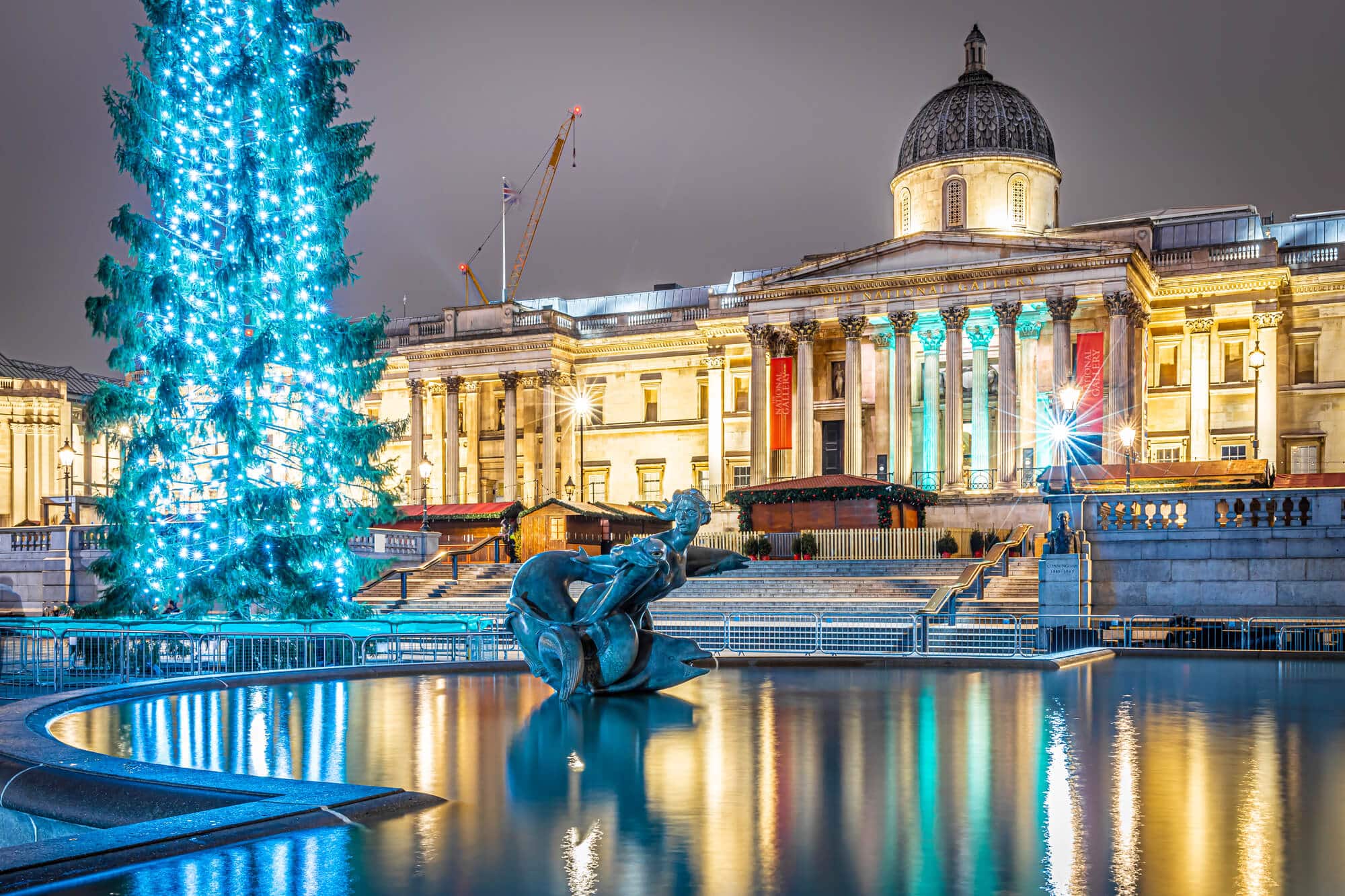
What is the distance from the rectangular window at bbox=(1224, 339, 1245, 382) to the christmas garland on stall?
55.4ft

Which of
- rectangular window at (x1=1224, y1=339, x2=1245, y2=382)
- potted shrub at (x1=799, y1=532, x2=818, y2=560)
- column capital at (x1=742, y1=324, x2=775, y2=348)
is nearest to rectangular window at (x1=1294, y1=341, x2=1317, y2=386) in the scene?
rectangular window at (x1=1224, y1=339, x2=1245, y2=382)

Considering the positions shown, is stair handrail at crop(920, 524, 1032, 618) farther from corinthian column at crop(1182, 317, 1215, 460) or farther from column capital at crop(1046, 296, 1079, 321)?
corinthian column at crop(1182, 317, 1215, 460)

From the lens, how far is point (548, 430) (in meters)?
65.9

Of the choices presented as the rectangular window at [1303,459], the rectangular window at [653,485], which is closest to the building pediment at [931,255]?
the rectangular window at [1303,459]

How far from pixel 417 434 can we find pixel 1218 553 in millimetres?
48970

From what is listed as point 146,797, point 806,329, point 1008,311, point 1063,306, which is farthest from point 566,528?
point 146,797

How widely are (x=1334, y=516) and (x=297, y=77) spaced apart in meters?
20.2

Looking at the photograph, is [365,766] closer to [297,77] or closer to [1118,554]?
[297,77]

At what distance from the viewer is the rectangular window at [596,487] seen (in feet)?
226

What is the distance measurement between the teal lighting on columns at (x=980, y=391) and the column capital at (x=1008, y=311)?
114 cm

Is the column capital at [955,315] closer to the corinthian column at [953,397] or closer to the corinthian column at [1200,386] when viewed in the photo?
the corinthian column at [953,397]

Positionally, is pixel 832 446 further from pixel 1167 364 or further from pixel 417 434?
pixel 417 434

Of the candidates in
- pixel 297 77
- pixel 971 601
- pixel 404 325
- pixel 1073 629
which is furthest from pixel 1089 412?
pixel 404 325

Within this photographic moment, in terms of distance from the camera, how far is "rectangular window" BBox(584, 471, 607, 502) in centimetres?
6881
